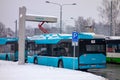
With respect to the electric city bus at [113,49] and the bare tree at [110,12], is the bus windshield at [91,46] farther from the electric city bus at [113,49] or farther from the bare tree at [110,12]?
the bare tree at [110,12]

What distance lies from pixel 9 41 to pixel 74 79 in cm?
2793

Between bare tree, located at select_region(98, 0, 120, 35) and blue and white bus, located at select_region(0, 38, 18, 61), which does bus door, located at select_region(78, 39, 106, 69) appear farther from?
bare tree, located at select_region(98, 0, 120, 35)

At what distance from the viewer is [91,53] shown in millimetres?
28172

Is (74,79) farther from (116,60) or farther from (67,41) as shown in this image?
(116,60)

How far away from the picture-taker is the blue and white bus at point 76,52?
27.8 metres

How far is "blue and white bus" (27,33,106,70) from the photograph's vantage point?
27.8m

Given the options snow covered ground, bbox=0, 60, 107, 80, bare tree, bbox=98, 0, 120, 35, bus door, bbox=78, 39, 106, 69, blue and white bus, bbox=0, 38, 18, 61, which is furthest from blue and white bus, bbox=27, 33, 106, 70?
bare tree, bbox=98, 0, 120, 35

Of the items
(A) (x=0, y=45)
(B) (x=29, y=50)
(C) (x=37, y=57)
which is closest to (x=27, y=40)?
(B) (x=29, y=50)

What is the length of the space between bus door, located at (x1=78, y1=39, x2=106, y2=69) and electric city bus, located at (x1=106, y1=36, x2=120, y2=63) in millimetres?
10334

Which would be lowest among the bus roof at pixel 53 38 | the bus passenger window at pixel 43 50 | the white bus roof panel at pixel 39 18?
the bus passenger window at pixel 43 50

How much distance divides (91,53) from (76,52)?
1.21 metres

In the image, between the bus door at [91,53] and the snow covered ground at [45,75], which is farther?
the bus door at [91,53]

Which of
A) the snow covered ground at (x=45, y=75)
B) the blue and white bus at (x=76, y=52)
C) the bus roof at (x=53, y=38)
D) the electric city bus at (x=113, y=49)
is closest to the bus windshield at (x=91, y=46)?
A: the blue and white bus at (x=76, y=52)

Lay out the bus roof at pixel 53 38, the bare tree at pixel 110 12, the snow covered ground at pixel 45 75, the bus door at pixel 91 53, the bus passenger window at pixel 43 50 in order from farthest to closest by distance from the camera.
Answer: the bare tree at pixel 110 12 → the bus passenger window at pixel 43 50 → the bus roof at pixel 53 38 → the bus door at pixel 91 53 → the snow covered ground at pixel 45 75
